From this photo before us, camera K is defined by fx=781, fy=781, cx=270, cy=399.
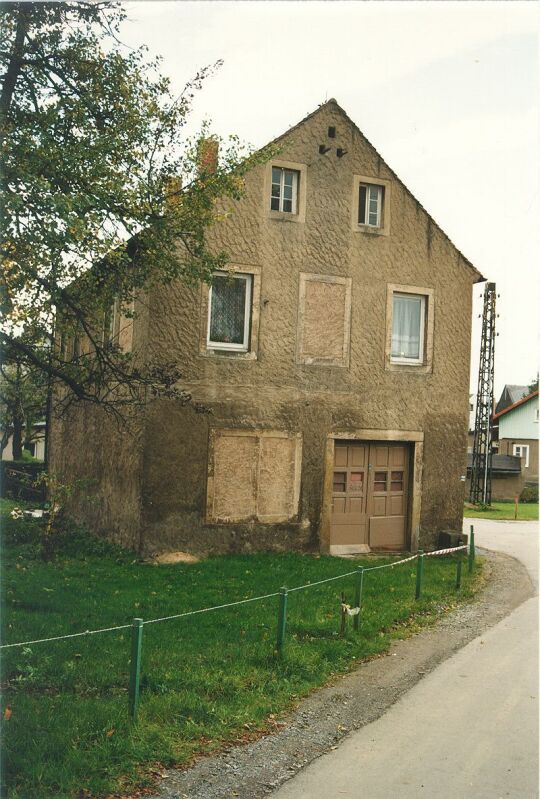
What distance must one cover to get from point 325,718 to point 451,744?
3.89ft

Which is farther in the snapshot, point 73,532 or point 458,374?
point 458,374

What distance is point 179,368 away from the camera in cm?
1538

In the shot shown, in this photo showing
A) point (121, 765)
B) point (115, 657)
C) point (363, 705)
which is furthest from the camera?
point (115, 657)

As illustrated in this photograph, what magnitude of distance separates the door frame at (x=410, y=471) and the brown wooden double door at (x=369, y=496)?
15 centimetres

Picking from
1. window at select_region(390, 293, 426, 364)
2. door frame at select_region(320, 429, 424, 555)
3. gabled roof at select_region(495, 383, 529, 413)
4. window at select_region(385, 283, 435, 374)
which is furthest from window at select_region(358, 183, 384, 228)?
gabled roof at select_region(495, 383, 529, 413)

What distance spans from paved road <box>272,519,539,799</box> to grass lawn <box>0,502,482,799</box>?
94cm

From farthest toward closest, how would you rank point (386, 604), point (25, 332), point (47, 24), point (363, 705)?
1. point (386, 604)
2. point (25, 332)
3. point (47, 24)
4. point (363, 705)

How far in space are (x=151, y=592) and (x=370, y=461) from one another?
7327mm

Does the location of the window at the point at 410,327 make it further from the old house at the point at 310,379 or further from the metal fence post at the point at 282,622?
the metal fence post at the point at 282,622

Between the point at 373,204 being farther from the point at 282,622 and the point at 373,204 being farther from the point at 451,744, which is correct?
the point at 451,744

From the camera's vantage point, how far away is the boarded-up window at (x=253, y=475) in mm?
15727

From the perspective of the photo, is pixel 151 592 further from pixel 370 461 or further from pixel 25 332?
pixel 370 461

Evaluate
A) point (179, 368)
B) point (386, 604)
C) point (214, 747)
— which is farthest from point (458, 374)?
point (214, 747)

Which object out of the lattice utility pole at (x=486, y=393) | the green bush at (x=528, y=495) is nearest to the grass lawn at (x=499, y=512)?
the lattice utility pole at (x=486, y=393)
